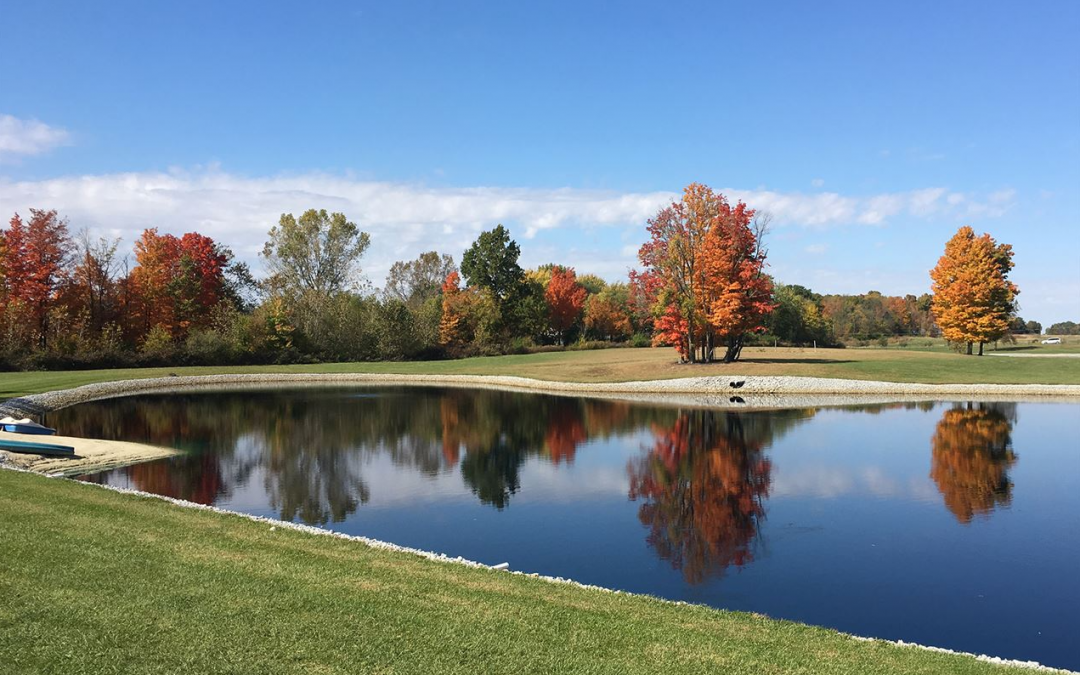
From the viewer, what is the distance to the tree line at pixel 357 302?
164 ft

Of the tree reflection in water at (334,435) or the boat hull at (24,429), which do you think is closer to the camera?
the tree reflection in water at (334,435)

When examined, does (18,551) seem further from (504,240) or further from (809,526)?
(504,240)

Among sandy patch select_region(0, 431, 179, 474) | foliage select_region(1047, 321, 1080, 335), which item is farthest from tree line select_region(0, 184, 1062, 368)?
foliage select_region(1047, 321, 1080, 335)

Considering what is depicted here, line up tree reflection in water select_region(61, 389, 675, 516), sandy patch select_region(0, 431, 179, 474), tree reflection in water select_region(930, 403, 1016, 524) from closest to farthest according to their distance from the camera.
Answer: tree reflection in water select_region(930, 403, 1016, 524), tree reflection in water select_region(61, 389, 675, 516), sandy patch select_region(0, 431, 179, 474)

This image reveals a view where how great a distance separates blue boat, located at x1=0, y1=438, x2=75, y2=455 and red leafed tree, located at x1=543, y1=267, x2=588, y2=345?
77.6m

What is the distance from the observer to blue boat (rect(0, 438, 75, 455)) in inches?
789

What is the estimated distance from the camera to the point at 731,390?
44156mm

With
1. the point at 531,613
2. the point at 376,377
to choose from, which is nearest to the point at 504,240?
the point at 376,377

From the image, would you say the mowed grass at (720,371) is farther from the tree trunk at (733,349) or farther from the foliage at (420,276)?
the foliage at (420,276)

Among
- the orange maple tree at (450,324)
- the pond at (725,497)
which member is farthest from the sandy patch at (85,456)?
the orange maple tree at (450,324)

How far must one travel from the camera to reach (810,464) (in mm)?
21234

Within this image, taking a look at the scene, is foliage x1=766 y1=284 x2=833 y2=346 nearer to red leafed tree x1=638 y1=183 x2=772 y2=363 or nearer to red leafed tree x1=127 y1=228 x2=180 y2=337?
red leafed tree x1=638 y1=183 x2=772 y2=363

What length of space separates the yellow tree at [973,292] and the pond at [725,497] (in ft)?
89.2

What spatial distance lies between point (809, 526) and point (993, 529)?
11.4 feet
